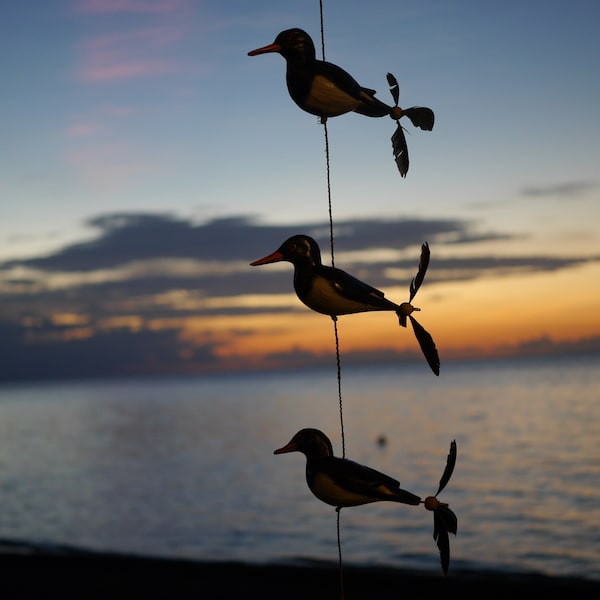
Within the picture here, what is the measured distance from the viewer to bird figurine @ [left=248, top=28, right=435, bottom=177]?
2.19 m

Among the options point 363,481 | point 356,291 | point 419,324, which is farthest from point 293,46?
point 363,481

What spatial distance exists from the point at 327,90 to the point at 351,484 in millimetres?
1071

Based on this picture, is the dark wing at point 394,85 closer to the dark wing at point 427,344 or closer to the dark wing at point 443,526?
the dark wing at point 427,344

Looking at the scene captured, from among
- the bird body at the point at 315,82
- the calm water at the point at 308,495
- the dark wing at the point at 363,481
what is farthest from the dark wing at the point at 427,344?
the calm water at the point at 308,495

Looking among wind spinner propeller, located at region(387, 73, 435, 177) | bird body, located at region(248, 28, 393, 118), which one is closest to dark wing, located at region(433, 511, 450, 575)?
wind spinner propeller, located at region(387, 73, 435, 177)

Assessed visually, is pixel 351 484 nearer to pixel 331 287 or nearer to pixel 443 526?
pixel 443 526

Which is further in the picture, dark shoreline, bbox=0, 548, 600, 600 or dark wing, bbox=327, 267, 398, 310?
dark shoreline, bbox=0, 548, 600, 600

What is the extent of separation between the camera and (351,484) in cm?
199

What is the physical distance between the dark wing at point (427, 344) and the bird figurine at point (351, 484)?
21 centimetres

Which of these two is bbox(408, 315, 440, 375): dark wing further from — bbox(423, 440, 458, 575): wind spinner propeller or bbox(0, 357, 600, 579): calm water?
bbox(0, 357, 600, 579): calm water

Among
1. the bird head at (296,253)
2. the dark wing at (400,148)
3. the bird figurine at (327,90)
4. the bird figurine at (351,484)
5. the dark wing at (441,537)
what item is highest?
the bird figurine at (327,90)

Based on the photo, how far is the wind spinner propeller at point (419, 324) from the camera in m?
1.98

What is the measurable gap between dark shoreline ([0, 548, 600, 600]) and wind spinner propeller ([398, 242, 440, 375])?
11.1 m

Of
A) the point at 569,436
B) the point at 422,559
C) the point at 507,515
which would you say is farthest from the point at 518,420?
the point at 422,559
